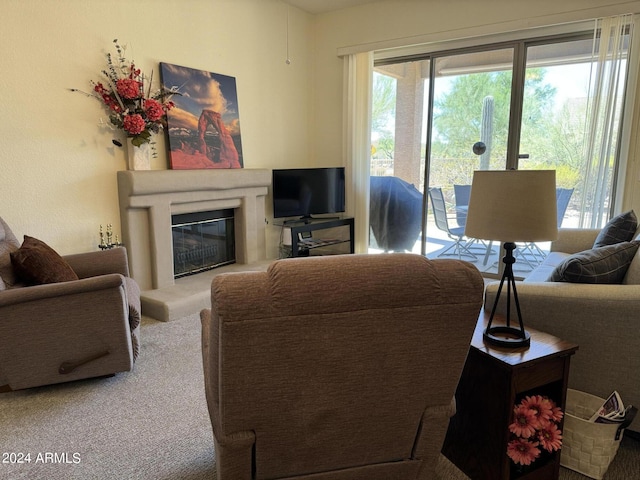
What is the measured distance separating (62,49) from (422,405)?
333 cm

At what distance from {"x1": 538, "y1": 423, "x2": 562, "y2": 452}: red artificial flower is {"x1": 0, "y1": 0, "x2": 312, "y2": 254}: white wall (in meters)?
3.20

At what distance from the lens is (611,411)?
66.2 inches

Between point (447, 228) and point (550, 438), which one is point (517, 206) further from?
point (447, 228)

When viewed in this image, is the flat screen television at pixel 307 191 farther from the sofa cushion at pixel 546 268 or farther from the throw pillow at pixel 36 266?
the throw pillow at pixel 36 266

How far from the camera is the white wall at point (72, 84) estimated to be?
2.88m

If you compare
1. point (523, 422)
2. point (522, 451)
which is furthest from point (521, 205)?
point (522, 451)

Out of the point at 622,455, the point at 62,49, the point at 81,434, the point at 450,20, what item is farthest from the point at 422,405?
the point at 450,20

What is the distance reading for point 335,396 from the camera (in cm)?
116

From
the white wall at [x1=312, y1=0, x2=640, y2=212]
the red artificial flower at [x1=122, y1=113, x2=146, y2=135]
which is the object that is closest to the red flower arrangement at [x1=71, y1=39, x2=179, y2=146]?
the red artificial flower at [x1=122, y1=113, x2=146, y2=135]

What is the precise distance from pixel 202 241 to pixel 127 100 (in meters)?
1.45

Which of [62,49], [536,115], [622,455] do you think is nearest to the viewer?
[622,455]

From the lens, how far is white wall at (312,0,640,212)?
3.68 meters

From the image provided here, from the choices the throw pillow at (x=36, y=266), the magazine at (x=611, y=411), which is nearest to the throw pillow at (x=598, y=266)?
the magazine at (x=611, y=411)

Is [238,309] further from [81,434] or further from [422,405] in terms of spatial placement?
[81,434]
